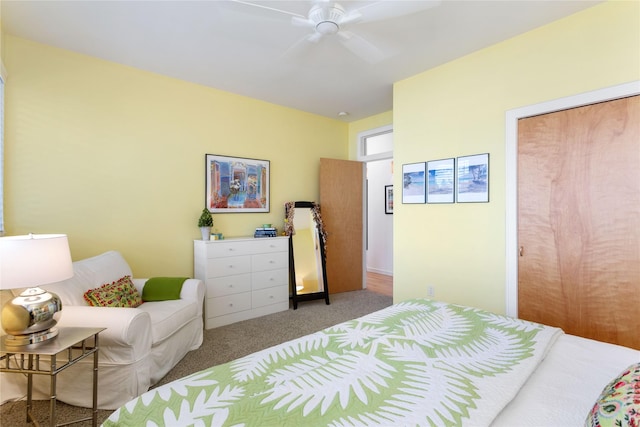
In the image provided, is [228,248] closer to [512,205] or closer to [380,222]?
[512,205]

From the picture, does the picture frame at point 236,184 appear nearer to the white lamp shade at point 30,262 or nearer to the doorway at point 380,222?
the white lamp shade at point 30,262

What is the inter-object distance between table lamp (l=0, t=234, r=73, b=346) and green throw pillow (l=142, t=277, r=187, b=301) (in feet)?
3.17

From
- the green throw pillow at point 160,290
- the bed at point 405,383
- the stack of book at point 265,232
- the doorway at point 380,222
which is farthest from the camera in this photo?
the doorway at point 380,222

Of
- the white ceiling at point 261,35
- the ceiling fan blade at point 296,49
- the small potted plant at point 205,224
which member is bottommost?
the small potted plant at point 205,224

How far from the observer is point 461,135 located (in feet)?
9.64

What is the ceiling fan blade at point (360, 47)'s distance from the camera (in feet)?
7.18

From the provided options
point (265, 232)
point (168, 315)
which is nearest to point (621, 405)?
point (168, 315)

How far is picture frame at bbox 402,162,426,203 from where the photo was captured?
326 cm

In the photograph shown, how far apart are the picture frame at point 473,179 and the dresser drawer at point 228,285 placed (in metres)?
2.51

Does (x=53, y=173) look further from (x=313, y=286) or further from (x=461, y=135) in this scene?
(x=461, y=135)

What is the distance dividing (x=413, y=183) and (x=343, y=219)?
157cm

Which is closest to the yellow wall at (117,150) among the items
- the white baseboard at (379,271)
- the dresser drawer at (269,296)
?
the dresser drawer at (269,296)

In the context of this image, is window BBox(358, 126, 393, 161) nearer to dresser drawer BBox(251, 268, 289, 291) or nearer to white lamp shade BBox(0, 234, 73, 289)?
dresser drawer BBox(251, 268, 289, 291)

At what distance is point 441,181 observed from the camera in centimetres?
309
